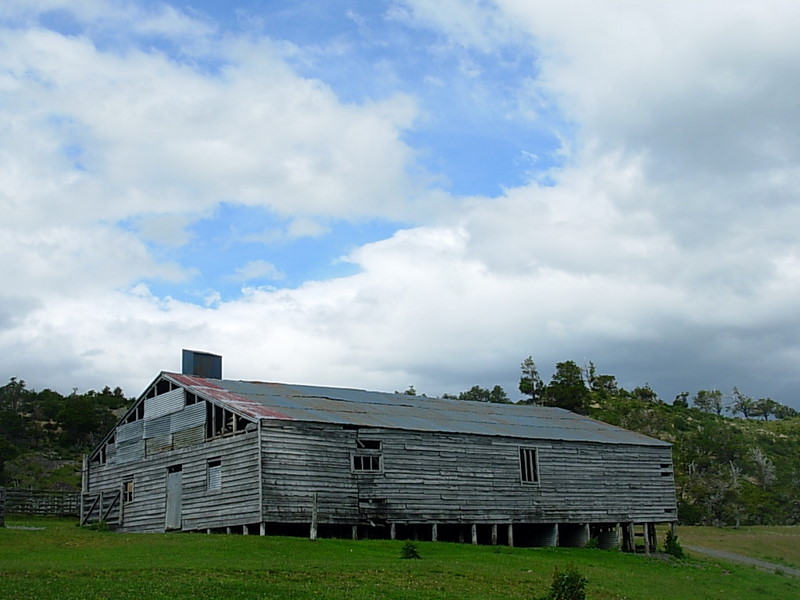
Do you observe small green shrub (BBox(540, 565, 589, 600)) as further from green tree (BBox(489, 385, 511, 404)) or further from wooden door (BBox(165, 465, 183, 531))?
green tree (BBox(489, 385, 511, 404))

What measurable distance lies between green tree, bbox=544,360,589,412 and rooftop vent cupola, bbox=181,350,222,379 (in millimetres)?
64751

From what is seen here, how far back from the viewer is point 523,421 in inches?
2055

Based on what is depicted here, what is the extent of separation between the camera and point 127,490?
46688mm

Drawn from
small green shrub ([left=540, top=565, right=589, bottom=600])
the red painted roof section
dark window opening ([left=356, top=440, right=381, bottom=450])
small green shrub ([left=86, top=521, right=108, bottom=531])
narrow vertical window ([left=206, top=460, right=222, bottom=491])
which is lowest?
small green shrub ([left=540, top=565, right=589, bottom=600])

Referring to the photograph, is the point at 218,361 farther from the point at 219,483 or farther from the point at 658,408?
the point at 658,408

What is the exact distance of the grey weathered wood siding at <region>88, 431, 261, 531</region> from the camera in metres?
38.2

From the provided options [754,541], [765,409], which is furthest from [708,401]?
[754,541]

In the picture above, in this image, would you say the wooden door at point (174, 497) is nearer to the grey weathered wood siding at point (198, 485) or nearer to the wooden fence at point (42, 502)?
the grey weathered wood siding at point (198, 485)

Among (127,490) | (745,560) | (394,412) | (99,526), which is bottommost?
(745,560)

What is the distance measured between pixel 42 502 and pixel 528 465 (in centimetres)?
2766

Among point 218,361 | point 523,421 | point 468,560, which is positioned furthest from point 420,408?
point 468,560

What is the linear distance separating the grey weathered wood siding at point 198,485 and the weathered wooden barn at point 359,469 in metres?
0.08

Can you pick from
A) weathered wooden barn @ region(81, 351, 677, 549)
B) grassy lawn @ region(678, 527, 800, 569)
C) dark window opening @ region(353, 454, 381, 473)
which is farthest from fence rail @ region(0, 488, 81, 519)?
grassy lawn @ region(678, 527, 800, 569)

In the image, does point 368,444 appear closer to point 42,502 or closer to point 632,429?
point 42,502
